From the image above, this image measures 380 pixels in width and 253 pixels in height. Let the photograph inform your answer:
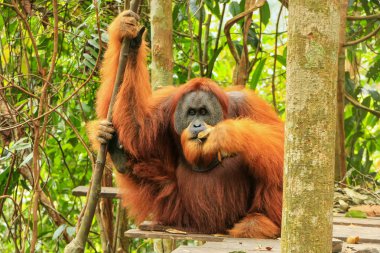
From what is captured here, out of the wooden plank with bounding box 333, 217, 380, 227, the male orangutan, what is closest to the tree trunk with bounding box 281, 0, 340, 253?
the male orangutan

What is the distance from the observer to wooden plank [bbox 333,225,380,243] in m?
3.34

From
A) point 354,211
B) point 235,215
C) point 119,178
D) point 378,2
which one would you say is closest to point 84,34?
point 119,178

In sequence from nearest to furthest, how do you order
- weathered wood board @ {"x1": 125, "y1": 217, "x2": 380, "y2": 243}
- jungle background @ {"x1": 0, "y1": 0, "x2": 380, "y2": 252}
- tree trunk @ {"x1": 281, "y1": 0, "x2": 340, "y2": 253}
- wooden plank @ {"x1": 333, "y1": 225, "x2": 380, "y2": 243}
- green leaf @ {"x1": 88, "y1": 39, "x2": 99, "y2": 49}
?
1. tree trunk @ {"x1": 281, "y1": 0, "x2": 340, "y2": 253}
2. wooden plank @ {"x1": 333, "y1": 225, "x2": 380, "y2": 243}
3. weathered wood board @ {"x1": 125, "y1": 217, "x2": 380, "y2": 243}
4. green leaf @ {"x1": 88, "y1": 39, "x2": 99, "y2": 49}
5. jungle background @ {"x1": 0, "y1": 0, "x2": 380, "y2": 252}

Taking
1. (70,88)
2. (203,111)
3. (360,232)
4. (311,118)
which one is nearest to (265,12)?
(70,88)

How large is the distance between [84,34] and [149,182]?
1.21 metres

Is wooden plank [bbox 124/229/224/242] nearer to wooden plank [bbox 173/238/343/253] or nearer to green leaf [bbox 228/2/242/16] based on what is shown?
wooden plank [bbox 173/238/343/253]

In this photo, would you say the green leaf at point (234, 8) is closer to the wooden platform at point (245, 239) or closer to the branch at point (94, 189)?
the wooden platform at point (245, 239)

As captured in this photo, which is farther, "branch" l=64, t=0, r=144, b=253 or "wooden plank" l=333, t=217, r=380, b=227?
"wooden plank" l=333, t=217, r=380, b=227

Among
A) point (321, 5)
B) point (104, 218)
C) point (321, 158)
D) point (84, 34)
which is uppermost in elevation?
point (84, 34)

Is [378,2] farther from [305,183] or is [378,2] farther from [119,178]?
[305,183]

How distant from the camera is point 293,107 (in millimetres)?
2072

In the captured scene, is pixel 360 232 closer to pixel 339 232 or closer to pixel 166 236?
pixel 339 232

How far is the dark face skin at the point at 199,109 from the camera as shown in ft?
12.9

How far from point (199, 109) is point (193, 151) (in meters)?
0.28
